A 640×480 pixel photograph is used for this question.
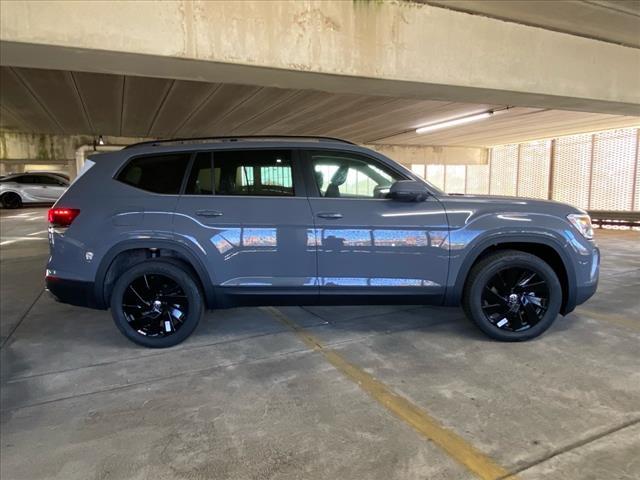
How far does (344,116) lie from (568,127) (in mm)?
8424

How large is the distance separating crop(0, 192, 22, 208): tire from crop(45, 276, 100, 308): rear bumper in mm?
20349

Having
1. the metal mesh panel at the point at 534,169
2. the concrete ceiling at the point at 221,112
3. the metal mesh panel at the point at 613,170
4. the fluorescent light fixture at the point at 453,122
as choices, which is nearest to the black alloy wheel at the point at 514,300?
the concrete ceiling at the point at 221,112

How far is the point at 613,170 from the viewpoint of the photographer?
734 inches

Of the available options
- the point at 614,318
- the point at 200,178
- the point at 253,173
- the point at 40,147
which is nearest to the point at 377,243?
the point at 253,173

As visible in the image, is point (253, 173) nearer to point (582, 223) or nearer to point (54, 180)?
Answer: point (582, 223)

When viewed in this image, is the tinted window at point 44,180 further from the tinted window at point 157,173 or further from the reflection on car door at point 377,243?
the reflection on car door at point 377,243

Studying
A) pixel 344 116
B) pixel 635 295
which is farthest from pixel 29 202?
pixel 635 295

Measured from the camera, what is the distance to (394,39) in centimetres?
510

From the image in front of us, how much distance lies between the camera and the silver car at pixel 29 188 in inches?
796

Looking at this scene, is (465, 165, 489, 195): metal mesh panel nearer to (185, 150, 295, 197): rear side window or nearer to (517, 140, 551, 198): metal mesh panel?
(517, 140, 551, 198): metal mesh panel

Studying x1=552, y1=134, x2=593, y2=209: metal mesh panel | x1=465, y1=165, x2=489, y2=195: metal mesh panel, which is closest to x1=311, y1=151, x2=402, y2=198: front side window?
x1=552, y1=134, x2=593, y2=209: metal mesh panel

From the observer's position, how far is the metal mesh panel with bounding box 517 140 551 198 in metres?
21.3

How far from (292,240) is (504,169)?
885 inches

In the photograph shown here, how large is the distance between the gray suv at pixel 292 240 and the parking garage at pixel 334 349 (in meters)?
0.45
